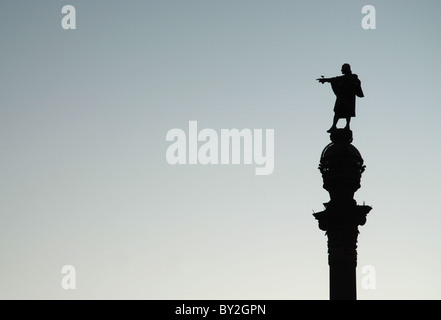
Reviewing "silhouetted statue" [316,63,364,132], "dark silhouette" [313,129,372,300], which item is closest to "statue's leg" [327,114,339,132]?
"silhouetted statue" [316,63,364,132]

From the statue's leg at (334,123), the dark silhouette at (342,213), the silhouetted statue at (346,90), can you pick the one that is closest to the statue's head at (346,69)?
the silhouetted statue at (346,90)

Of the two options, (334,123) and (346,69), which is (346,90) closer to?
(346,69)

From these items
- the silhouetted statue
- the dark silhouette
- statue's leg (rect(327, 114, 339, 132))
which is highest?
the silhouetted statue

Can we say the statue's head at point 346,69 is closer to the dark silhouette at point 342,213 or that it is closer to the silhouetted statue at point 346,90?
the silhouetted statue at point 346,90

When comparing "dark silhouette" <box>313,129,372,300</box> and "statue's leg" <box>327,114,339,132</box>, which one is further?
"statue's leg" <box>327,114,339,132</box>

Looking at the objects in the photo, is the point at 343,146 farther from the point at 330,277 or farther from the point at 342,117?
the point at 330,277

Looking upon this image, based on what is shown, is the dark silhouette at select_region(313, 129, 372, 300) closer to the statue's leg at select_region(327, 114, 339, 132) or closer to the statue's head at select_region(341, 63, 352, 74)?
the statue's leg at select_region(327, 114, 339, 132)

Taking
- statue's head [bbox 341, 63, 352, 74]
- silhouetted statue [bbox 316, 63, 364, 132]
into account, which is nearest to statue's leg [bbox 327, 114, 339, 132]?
silhouetted statue [bbox 316, 63, 364, 132]

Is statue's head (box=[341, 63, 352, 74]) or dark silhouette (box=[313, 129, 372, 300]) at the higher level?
statue's head (box=[341, 63, 352, 74])

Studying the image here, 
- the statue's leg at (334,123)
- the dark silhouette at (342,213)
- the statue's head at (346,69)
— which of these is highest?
the statue's head at (346,69)

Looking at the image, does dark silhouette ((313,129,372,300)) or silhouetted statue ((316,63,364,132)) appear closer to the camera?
dark silhouette ((313,129,372,300))

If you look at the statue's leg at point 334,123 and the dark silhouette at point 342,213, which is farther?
the statue's leg at point 334,123

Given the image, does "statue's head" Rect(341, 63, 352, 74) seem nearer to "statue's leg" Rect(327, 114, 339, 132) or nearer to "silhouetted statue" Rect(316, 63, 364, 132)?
"silhouetted statue" Rect(316, 63, 364, 132)

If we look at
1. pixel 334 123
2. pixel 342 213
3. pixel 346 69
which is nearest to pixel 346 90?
pixel 346 69
